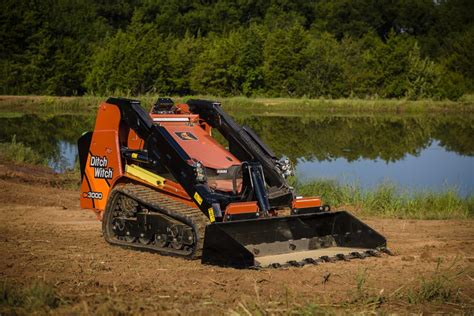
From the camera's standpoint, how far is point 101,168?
34.4ft

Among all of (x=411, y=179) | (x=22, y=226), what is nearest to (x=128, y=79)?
(x=411, y=179)

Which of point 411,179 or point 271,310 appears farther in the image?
point 411,179

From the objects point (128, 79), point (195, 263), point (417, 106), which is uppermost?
point (195, 263)

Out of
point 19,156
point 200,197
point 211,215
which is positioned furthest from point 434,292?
point 19,156

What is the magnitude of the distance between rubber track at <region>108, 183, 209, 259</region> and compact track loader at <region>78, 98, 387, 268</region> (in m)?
0.01

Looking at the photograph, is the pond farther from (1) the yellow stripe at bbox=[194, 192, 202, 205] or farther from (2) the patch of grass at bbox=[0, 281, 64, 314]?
(2) the patch of grass at bbox=[0, 281, 64, 314]

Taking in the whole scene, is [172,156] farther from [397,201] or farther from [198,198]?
[397,201]

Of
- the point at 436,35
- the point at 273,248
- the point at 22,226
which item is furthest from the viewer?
the point at 436,35

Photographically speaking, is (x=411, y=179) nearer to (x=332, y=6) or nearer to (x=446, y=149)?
(x=446, y=149)

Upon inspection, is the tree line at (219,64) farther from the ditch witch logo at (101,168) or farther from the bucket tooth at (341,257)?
the bucket tooth at (341,257)

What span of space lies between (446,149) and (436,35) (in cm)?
5586

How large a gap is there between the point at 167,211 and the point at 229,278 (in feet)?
5.47

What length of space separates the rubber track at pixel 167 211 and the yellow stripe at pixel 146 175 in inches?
4.8

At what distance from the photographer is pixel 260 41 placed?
64.1 meters
